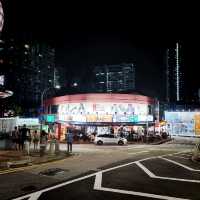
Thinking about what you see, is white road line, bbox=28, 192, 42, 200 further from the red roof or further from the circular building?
the red roof

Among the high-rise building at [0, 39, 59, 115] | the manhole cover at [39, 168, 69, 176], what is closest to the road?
the manhole cover at [39, 168, 69, 176]

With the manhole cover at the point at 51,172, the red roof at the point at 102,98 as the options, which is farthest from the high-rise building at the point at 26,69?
the manhole cover at the point at 51,172

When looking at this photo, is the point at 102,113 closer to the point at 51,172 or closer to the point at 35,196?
the point at 51,172

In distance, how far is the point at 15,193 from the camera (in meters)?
10.8

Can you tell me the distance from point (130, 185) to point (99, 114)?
34927 mm

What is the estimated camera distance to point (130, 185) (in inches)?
493

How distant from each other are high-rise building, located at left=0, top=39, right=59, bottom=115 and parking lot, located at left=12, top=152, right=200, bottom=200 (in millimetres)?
111231

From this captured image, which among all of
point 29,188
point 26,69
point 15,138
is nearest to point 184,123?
point 15,138

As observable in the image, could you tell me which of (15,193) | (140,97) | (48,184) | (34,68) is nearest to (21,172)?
(48,184)

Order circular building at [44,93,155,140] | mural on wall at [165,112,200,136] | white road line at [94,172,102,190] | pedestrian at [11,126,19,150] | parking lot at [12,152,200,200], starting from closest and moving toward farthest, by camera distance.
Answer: parking lot at [12,152,200,200] → white road line at [94,172,102,190] → pedestrian at [11,126,19,150] → mural on wall at [165,112,200,136] → circular building at [44,93,155,140]

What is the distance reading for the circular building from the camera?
47.5 m

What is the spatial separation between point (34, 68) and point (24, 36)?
16459 millimetres

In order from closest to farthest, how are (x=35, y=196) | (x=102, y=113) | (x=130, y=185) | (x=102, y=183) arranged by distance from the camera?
(x=35, y=196), (x=130, y=185), (x=102, y=183), (x=102, y=113)

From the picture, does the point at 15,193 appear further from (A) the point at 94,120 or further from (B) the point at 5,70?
(B) the point at 5,70
